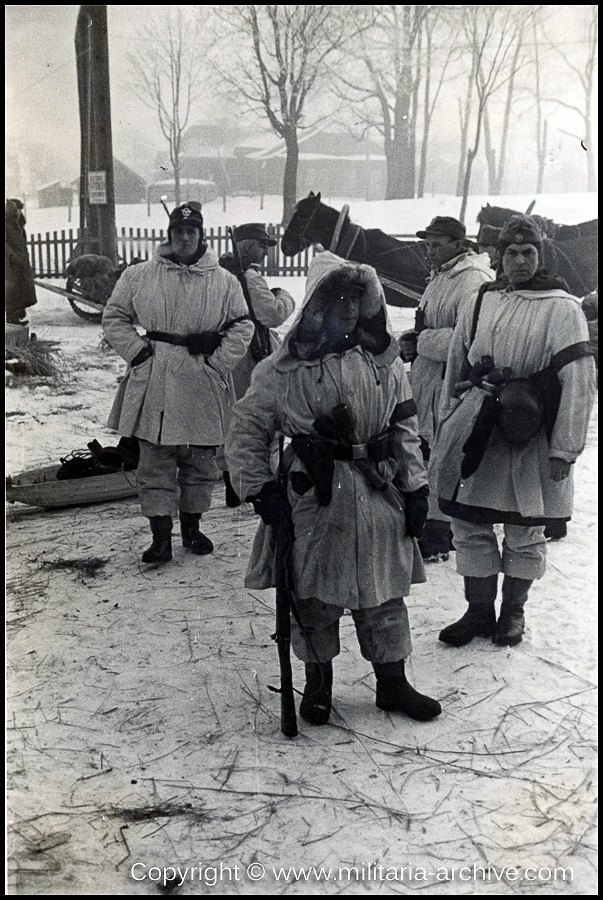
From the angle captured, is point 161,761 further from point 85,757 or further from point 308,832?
point 308,832

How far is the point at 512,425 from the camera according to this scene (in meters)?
3.61

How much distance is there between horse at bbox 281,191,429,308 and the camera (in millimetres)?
7238

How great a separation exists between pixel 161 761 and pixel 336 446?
1.35 meters

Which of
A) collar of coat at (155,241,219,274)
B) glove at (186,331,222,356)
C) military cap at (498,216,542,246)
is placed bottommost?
glove at (186,331,222,356)

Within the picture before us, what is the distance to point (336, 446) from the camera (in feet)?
9.92

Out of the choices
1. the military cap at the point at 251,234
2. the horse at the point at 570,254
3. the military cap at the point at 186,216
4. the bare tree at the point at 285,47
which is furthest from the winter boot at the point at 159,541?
the horse at the point at 570,254

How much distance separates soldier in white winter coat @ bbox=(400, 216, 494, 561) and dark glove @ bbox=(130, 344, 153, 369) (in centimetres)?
168

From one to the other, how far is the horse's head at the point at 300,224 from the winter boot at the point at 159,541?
328cm

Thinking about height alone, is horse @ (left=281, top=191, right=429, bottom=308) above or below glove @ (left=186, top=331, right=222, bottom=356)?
above

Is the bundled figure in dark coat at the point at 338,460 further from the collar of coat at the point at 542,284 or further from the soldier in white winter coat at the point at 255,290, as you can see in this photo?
the soldier in white winter coat at the point at 255,290

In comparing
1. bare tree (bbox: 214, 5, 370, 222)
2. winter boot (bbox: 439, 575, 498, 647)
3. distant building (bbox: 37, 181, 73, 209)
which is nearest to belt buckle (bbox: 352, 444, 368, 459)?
winter boot (bbox: 439, 575, 498, 647)

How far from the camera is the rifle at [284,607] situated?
9.95 feet

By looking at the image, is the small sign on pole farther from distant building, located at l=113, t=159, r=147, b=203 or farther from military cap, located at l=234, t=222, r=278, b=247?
military cap, located at l=234, t=222, r=278, b=247

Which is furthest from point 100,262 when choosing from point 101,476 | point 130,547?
point 130,547
